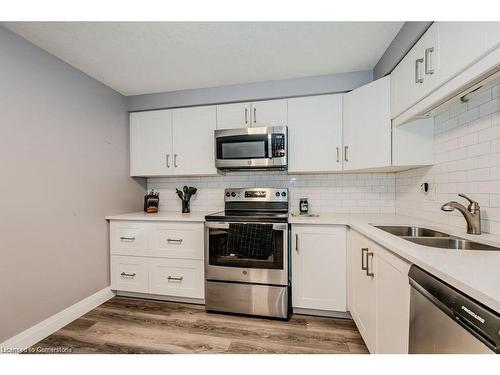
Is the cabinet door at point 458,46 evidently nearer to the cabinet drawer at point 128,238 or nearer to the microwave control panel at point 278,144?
the microwave control panel at point 278,144

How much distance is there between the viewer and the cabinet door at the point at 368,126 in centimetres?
185

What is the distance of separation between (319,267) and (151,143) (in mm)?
2260

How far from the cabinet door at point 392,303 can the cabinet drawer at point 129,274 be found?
82.4 inches

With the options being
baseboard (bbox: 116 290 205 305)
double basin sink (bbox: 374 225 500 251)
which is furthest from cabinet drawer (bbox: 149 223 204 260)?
double basin sink (bbox: 374 225 500 251)

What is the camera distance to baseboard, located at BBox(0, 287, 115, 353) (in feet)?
5.04

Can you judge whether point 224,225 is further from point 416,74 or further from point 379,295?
point 416,74

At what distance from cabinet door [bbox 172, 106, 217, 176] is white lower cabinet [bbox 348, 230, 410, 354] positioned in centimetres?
164

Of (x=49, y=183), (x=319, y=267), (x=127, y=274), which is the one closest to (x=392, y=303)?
(x=319, y=267)

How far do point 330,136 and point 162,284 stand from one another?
226cm

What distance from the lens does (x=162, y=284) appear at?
7.49ft

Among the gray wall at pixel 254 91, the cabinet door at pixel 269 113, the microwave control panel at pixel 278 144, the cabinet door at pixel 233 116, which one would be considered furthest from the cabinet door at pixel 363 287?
the cabinet door at pixel 233 116

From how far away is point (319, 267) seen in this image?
197cm

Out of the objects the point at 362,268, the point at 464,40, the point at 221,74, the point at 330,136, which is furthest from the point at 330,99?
the point at 362,268

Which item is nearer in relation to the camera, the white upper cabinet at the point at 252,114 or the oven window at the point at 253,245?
the oven window at the point at 253,245
